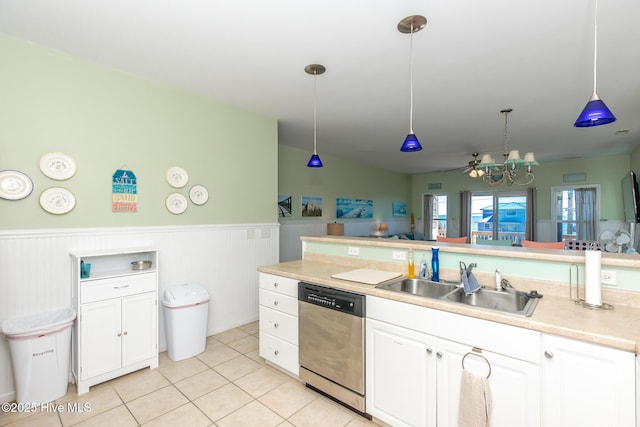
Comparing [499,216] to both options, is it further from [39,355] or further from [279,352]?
[39,355]

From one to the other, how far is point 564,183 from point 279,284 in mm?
8070

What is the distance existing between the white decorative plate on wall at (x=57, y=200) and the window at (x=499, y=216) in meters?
8.46

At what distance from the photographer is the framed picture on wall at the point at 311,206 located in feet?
20.4

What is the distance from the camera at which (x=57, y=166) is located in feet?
8.16

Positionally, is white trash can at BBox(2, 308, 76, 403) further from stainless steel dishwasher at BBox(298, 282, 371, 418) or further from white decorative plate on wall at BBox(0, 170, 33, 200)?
stainless steel dishwasher at BBox(298, 282, 371, 418)

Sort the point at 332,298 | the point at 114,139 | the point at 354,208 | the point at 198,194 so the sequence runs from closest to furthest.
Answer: the point at 332,298 < the point at 114,139 < the point at 198,194 < the point at 354,208

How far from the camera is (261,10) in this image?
6.51 ft

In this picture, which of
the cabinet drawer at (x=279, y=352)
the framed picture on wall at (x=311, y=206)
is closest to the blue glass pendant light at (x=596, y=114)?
the cabinet drawer at (x=279, y=352)

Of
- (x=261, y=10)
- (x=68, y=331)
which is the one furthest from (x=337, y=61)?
(x=68, y=331)

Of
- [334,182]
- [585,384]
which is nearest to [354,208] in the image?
[334,182]

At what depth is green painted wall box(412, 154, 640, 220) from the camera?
670cm

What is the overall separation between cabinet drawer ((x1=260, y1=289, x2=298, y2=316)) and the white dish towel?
1.30 meters

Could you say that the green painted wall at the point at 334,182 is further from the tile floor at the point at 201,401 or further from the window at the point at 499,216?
the tile floor at the point at 201,401

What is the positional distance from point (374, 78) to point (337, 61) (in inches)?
20.3
